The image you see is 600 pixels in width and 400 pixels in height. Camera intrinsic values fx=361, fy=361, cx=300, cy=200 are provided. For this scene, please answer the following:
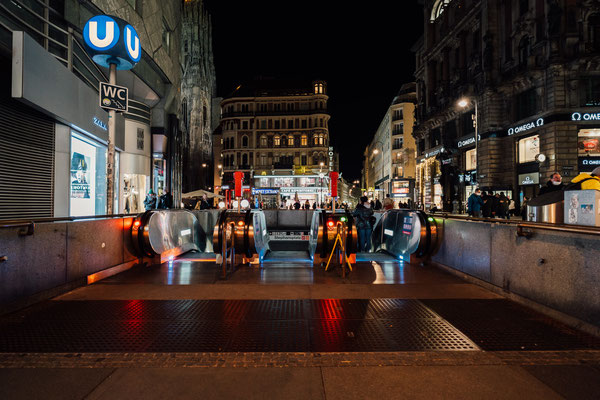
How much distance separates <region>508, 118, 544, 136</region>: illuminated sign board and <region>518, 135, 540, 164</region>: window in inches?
40.4

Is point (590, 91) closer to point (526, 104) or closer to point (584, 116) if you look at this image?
point (584, 116)

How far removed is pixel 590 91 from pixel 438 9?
26460mm

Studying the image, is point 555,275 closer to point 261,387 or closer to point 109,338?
point 261,387

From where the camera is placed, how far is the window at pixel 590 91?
26.6 m

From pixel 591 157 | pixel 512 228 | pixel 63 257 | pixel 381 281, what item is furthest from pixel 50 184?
pixel 591 157

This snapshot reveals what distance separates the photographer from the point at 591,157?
86.0 ft

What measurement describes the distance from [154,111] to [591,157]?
3286 cm

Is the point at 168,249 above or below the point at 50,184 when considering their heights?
below

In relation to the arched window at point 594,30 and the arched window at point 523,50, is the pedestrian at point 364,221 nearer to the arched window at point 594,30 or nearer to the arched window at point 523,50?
the arched window at point 594,30

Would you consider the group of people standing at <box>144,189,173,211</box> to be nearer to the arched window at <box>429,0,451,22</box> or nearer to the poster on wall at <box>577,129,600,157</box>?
the poster on wall at <box>577,129,600,157</box>

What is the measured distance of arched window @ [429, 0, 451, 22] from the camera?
44816 mm

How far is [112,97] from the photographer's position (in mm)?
10828

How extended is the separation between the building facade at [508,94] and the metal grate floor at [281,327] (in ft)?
85.8

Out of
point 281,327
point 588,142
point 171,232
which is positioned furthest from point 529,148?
point 281,327
